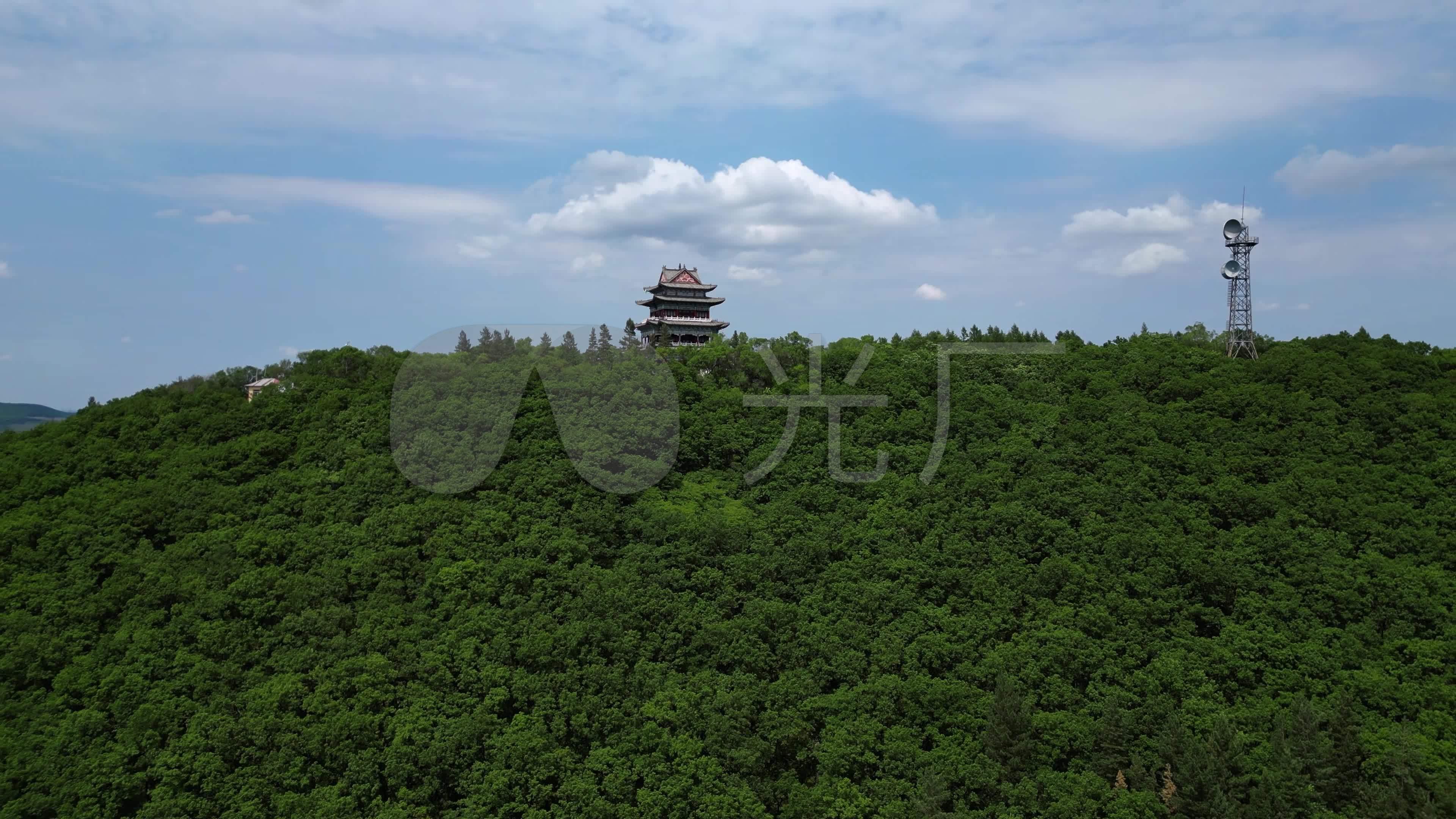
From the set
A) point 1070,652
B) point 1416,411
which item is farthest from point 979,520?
point 1416,411

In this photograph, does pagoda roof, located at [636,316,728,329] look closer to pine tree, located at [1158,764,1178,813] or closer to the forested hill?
the forested hill

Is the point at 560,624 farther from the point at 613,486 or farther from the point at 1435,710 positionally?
the point at 1435,710

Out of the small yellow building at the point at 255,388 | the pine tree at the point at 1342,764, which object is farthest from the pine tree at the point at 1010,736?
the small yellow building at the point at 255,388

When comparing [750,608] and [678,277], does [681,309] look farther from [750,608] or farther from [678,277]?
[750,608]

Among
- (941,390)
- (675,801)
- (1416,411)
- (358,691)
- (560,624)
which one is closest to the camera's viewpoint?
(675,801)
